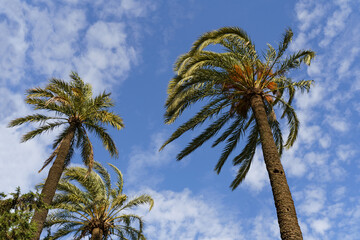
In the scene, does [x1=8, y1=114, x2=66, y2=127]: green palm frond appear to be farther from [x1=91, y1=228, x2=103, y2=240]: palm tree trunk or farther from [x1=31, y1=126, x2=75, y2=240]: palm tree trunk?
[x1=91, y1=228, x2=103, y2=240]: palm tree trunk

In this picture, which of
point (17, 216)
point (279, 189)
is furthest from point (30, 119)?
point (279, 189)

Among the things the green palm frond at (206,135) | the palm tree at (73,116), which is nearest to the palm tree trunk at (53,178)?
the palm tree at (73,116)

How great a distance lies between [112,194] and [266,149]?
40.9 ft

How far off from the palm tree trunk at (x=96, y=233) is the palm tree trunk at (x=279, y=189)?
12.0m

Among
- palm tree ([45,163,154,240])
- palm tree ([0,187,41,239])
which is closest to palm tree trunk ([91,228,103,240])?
palm tree ([45,163,154,240])

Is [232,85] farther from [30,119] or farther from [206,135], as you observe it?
[30,119]

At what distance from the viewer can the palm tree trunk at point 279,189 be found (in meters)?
7.32

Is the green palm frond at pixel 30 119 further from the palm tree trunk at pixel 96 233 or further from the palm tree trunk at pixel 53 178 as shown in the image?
the palm tree trunk at pixel 96 233

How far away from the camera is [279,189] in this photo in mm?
8250

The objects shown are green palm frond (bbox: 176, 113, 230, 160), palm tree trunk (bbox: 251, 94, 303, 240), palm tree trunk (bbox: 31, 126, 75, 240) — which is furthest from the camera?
green palm frond (bbox: 176, 113, 230, 160)

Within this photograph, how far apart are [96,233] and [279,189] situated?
12602 mm

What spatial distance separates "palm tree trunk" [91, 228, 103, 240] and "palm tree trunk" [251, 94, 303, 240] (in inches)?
471

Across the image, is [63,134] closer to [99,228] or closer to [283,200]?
[99,228]

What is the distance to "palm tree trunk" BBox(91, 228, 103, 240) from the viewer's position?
56.1ft
